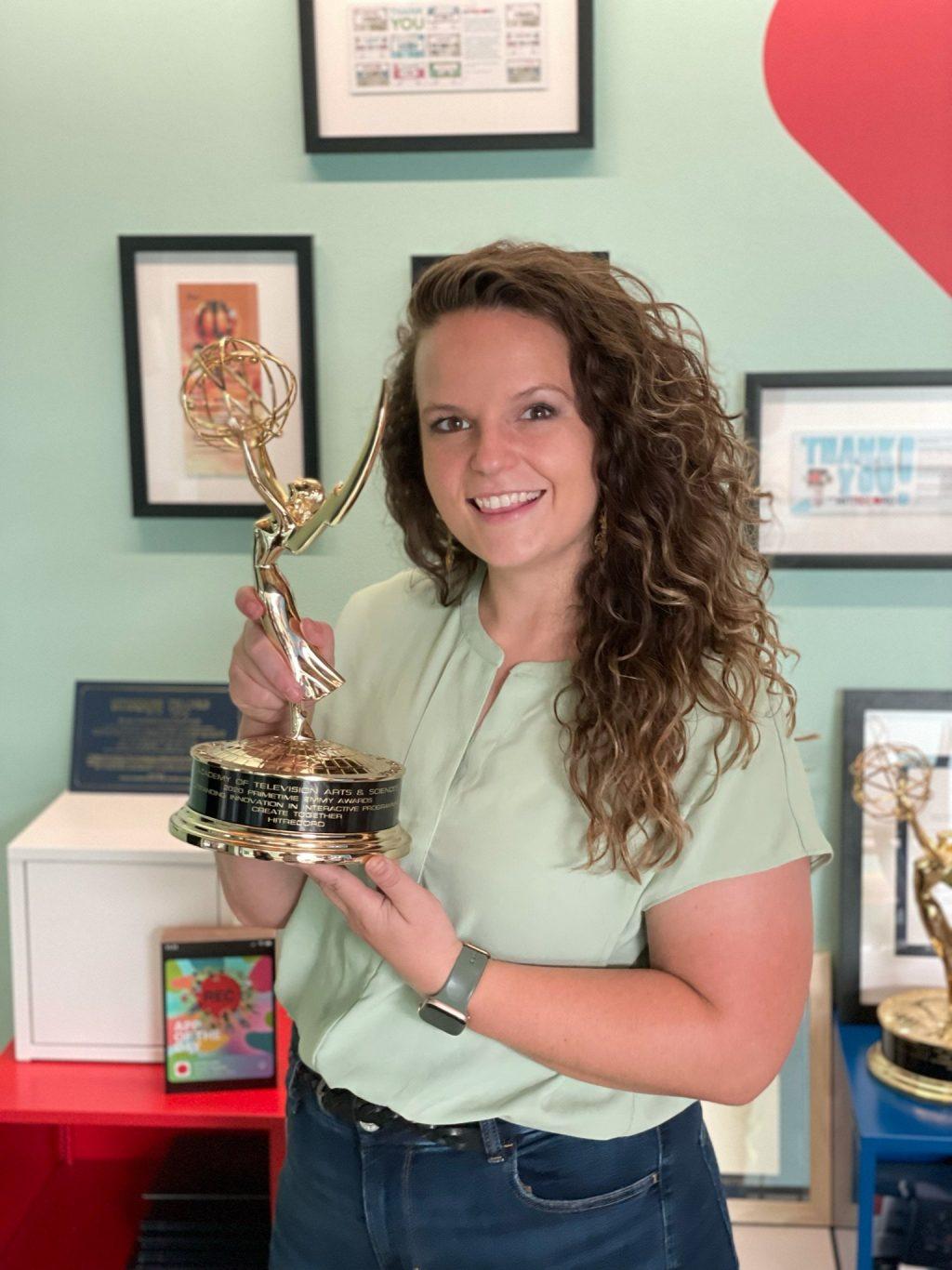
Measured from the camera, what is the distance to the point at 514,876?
1.10m

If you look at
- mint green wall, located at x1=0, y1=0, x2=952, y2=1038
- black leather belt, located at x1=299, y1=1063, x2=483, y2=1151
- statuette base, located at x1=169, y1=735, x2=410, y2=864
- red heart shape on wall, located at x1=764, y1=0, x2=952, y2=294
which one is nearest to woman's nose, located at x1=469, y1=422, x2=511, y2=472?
statuette base, located at x1=169, y1=735, x2=410, y2=864

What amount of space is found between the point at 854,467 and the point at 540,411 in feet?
3.01

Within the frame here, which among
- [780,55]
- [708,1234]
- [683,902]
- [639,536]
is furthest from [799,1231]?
[780,55]

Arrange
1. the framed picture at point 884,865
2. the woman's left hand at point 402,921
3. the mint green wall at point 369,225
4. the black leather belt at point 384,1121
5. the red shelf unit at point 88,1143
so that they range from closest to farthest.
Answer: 1. the woman's left hand at point 402,921
2. the black leather belt at point 384,1121
3. the red shelf unit at point 88,1143
4. the mint green wall at point 369,225
5. the framed picture at point 884,865

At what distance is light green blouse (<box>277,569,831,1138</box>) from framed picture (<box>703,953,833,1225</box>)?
35.6 inches

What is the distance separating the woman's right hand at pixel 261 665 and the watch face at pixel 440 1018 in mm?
293

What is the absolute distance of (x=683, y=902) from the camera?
107 cm

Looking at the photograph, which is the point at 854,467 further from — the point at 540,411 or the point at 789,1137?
the point at 789,1137

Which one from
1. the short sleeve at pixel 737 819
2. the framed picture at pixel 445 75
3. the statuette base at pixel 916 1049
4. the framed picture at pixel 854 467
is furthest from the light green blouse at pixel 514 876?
the framed picture at pixel 445 75

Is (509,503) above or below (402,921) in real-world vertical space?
above

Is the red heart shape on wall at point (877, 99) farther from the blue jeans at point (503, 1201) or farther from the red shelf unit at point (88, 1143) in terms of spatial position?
the red shelf unit at point (88, 1143)

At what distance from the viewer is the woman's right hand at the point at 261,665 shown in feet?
3.65

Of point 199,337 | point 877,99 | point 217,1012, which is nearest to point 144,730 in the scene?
point 217,1012

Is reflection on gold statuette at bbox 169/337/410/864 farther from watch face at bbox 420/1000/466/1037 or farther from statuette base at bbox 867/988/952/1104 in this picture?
statuette base at bbox 867/988/952/1104
